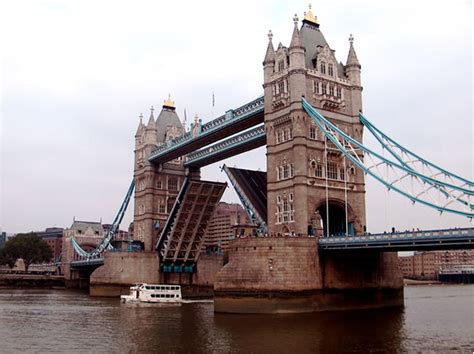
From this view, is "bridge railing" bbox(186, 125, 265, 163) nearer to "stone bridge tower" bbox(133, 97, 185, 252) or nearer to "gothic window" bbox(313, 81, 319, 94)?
"stone bridge tower" bbox(133, 97, 185, 252)

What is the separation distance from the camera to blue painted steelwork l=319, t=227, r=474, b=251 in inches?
1446

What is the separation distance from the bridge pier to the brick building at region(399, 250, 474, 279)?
146m

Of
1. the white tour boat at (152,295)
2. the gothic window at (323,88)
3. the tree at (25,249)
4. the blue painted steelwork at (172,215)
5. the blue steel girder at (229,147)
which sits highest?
the gothic window at (323,88)

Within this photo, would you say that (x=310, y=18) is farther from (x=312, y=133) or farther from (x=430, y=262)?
(x=430, y=262)

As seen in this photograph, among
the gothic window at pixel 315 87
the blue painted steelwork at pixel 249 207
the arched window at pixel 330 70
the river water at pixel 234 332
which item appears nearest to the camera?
the river water at pixel 234 332

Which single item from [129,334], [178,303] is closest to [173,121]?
[178,303]

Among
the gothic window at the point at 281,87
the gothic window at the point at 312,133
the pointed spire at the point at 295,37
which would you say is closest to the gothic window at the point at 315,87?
the gothic window at the point at 281,87

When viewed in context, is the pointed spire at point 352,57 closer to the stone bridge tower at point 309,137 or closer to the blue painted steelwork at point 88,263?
the stone bridge tower at point 309,137

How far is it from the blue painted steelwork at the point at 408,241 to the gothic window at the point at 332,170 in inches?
313

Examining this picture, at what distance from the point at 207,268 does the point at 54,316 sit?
112ft

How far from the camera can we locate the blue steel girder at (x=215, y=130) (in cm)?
5756

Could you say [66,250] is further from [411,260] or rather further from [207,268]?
[411,260]

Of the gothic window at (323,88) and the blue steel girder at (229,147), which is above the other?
the gothic window at (323,88)

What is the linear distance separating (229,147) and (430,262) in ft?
469
